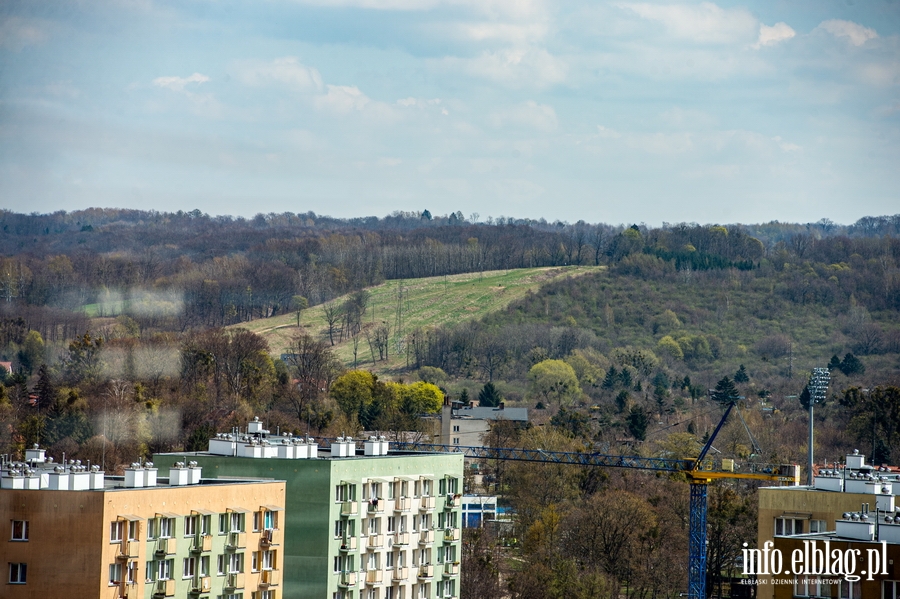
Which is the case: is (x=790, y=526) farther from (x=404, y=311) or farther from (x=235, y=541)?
(x=404, y=311)

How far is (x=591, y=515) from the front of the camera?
67250 millimetres

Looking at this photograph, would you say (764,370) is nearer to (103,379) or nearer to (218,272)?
(218,272)

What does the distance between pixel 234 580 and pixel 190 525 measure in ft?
8.00

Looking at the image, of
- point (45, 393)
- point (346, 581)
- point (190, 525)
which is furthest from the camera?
point (45, 393)

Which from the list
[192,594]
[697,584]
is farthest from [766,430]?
[192,594]

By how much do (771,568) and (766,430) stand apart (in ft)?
256

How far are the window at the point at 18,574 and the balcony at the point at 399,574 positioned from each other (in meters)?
14.4

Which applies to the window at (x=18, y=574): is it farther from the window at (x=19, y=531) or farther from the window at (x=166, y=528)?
the window at (x=166, y=528)

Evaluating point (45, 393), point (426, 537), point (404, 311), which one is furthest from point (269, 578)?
point (404, 311)

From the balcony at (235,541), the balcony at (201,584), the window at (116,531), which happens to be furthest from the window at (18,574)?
the balcony at (235,541)

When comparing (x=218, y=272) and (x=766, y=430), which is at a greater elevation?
(x=218, y=272)

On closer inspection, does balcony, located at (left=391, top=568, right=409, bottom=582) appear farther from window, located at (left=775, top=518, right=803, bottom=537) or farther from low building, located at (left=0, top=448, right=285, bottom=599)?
window, located at (left=775, top=518, right=803, bottom=537)

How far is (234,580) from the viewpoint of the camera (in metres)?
33.0

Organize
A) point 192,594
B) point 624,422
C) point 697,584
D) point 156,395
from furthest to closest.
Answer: point 624,422
point 156,395
point 697,584
point 192,594
